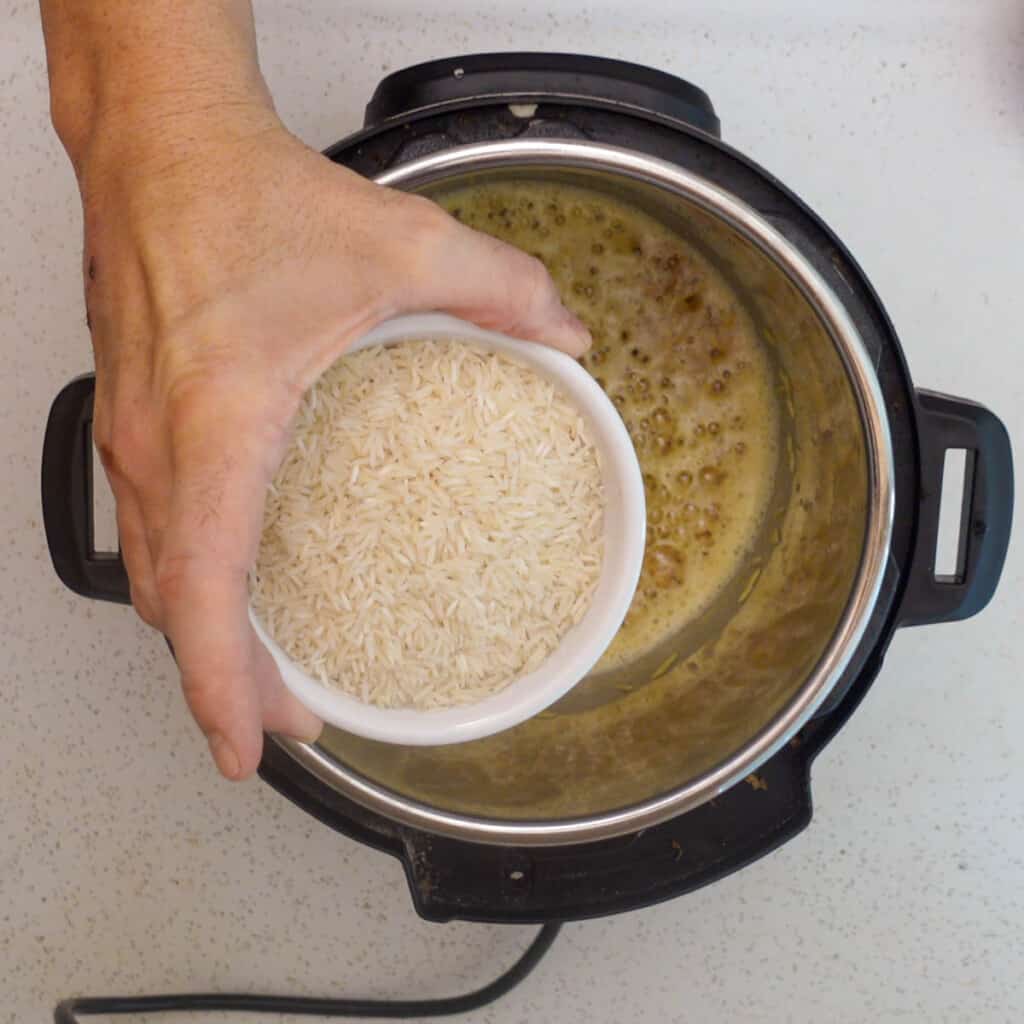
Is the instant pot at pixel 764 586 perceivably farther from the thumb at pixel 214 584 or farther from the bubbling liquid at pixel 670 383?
the thumb at pixel 214 584

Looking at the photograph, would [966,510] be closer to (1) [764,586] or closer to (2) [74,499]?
(1) [764,586]

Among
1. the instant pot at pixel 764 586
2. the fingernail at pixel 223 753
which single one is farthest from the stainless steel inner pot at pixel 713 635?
the fingernail at pixel 223 753

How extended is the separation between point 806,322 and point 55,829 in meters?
0.61

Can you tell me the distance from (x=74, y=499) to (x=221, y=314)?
0.58ft

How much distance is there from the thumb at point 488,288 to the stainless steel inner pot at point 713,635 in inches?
2.1

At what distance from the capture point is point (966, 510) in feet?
1.87

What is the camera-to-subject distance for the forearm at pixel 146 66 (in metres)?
0.46

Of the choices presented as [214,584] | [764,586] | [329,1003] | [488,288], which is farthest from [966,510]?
[329,1003]

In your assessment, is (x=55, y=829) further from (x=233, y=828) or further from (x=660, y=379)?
(x=660, y=379)

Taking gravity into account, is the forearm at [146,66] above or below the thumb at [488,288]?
above

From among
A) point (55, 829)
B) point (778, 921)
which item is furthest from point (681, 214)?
point (55, 829)

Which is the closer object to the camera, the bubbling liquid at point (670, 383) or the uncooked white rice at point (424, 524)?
the uncooked white rice at point (424, 524)

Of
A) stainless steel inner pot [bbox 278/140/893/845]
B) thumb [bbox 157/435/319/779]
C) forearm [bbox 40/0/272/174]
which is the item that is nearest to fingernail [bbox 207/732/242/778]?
thumb [bbox 157/435/319/779]

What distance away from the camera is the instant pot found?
1.67ft
